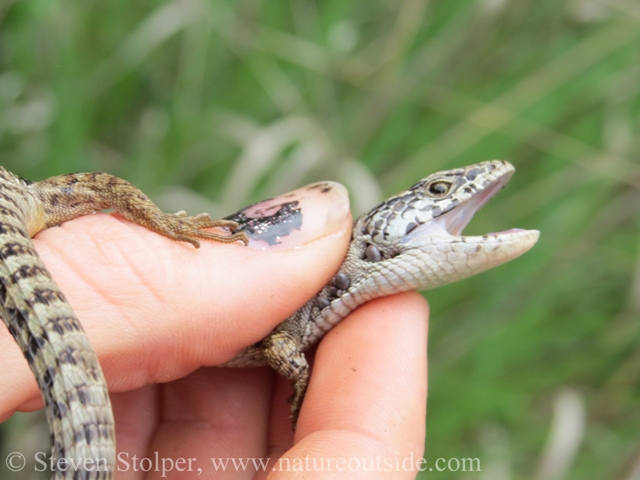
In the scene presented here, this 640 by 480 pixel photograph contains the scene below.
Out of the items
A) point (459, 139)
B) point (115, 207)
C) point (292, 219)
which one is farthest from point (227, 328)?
point (459, 139)

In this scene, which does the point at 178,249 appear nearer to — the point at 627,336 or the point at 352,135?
the point at 352,135

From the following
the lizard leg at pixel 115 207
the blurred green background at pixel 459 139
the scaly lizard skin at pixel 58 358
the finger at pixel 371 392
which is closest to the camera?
the scaly lizard skin at pixel 58 358

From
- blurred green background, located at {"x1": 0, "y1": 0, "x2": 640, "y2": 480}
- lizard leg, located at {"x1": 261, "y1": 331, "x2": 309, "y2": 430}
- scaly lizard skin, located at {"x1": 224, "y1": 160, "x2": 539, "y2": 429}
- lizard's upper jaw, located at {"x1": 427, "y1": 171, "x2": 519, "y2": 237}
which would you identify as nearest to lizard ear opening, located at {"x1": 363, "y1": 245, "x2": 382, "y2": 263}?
scaly lizard skin, located at {"x1": 224, "y1": 160, "x2": 539, "y2": 429}

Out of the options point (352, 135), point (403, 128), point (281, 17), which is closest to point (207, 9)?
point (281, 17)

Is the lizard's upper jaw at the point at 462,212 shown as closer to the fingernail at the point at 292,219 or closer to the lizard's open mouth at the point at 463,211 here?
the lizard's open mouth at the point at 463,211

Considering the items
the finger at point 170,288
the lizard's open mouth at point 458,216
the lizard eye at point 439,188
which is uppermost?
the lizard eye at point 439,188

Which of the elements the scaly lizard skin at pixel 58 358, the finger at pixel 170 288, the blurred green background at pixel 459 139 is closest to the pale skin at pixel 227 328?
the finger at pixel 170 288

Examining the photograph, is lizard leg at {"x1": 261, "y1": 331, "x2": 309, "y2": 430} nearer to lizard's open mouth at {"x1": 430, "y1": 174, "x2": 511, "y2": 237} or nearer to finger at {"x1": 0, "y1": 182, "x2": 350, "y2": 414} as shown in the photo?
finger at {"x1": 0, "y1": 182, "x2": 350, "y2": 414}
